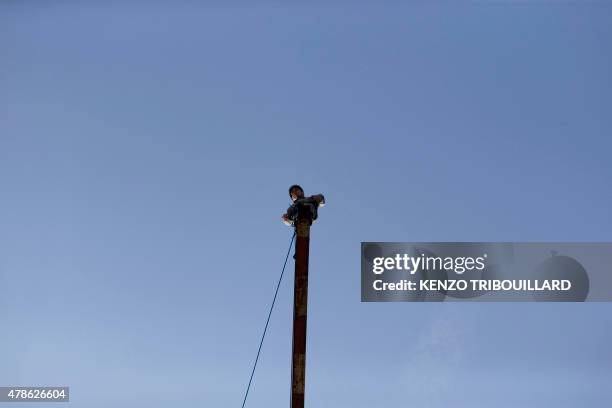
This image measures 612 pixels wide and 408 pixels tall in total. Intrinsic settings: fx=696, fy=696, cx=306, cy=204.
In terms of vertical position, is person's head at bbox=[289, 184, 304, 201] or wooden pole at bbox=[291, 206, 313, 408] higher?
person's head at bbox=[289, 184, 304, 201]

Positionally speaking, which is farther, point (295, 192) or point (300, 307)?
point (295, 192)

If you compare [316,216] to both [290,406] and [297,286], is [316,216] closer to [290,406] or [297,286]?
[297,286]

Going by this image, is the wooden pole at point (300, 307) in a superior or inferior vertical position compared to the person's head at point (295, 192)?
inferior

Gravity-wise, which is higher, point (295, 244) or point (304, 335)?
point (295, 244)

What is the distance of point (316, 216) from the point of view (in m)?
11.4

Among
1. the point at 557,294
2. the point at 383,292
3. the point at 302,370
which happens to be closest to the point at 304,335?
the point at 302,370

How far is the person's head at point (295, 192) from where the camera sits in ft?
37.7

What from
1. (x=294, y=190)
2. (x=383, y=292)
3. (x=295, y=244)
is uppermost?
(x=383, y=292)

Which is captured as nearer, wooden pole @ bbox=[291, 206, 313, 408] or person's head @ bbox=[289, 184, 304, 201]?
wooden pole @ bbox=[291, 206, 313, 408]

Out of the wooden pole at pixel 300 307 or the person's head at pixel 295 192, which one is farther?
the person's head at pixel 295 192

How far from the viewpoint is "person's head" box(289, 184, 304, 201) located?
37.7 ft

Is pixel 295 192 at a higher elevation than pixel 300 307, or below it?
higher

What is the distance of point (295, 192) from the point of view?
11.5 meters

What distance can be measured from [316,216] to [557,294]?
48.3 ft
